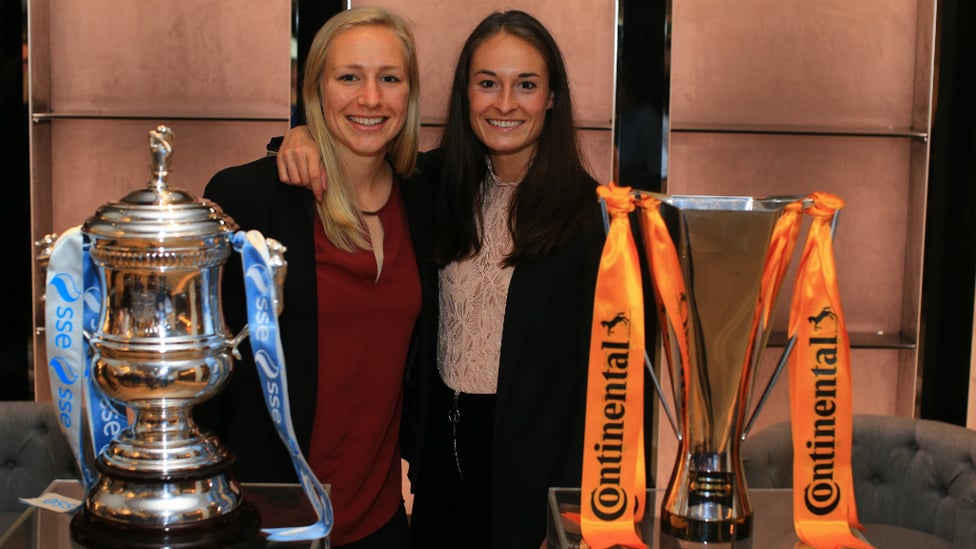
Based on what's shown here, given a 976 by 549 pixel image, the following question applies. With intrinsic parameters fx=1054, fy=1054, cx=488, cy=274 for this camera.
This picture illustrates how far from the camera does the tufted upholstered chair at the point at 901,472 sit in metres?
2.33

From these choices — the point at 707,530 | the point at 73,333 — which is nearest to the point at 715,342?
the point at 707,530

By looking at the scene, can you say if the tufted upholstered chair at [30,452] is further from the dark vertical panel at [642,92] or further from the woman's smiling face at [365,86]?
the dark vertical panel at [642,92]

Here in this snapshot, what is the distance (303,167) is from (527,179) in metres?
0.44

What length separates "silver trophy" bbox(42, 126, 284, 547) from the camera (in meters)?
1.23

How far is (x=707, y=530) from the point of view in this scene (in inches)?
51.8

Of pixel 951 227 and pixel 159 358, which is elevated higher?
pixel 951 227

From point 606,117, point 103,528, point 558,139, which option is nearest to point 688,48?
point 606,117

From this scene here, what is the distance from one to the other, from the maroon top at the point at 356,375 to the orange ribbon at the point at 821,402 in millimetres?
810

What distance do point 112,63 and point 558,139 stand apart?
57.4 inches

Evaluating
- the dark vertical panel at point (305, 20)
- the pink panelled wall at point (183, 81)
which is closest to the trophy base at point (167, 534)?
the dark vertical panel at point (305, 20)

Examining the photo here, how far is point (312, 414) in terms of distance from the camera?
1845 millimetres

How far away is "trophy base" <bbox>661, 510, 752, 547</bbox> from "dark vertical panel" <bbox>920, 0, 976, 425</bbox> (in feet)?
5.99

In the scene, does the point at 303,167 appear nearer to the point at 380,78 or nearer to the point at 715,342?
the point at 380,78

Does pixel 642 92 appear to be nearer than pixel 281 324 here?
No
